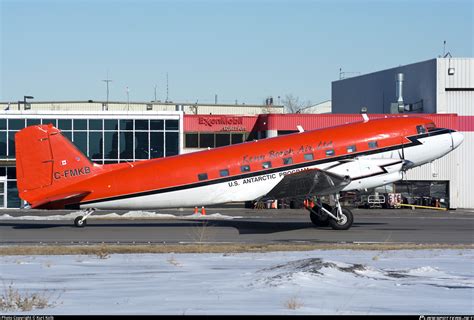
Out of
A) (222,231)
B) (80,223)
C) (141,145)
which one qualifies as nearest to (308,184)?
(222,231)

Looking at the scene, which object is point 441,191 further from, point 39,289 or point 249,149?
point 39,289

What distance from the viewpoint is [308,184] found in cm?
3300

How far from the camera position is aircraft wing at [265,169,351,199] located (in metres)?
32.5

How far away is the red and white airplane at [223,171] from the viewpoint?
33.7 meters

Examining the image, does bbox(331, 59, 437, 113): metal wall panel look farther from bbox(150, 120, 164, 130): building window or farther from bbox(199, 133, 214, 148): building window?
bbox(150, 120, 164, 130): building window

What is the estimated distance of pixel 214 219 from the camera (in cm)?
4166

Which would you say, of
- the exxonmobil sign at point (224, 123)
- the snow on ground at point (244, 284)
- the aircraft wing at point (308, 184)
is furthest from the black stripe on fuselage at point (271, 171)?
the exxonmobil sign at point (224, 123)

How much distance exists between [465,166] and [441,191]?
3312mm

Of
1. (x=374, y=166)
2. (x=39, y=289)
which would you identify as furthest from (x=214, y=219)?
(x=39, y=289)

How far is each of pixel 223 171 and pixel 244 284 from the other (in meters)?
17.0

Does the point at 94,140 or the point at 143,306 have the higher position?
the point at 94,140

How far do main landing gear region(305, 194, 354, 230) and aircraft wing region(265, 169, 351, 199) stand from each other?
1.01 m

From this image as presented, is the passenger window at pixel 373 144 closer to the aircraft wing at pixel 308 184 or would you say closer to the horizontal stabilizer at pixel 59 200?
the aircraft wing at pixel 308 184

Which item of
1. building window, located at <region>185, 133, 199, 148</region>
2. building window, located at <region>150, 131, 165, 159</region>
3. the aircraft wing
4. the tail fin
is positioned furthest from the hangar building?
the tail fin
